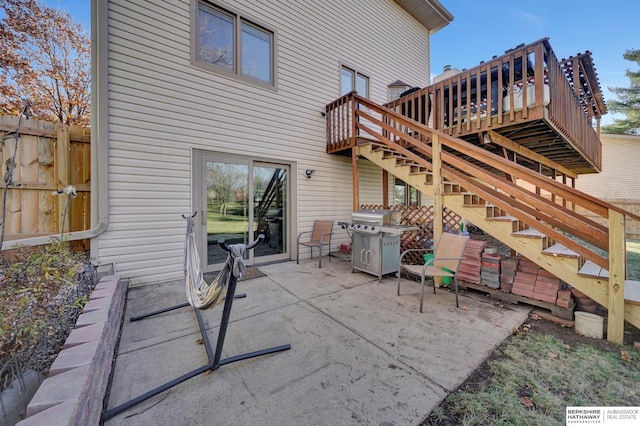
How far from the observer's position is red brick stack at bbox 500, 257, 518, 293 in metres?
3.25

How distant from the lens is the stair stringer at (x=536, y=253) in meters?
2.44

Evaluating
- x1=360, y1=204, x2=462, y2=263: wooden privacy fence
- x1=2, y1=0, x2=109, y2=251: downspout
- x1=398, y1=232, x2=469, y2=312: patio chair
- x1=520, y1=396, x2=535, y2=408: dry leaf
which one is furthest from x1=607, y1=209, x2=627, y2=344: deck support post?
x1=2, y1=0, x2=109, y2=251: downspout

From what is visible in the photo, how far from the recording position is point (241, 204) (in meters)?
4.78

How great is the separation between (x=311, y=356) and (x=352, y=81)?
22.5 ft

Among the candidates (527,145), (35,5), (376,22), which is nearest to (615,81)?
(527,145)

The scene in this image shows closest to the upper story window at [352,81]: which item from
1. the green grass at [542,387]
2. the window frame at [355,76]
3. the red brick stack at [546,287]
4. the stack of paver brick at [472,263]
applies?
the window frame at [355,76]

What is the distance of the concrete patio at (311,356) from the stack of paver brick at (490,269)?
0.30 meters

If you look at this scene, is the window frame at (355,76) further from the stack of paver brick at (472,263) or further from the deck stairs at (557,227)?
the stack of paver brick at (472,263)

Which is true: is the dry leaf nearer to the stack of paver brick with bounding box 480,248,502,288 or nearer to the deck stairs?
the deck stairs

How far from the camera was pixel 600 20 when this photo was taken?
8188 millimetres

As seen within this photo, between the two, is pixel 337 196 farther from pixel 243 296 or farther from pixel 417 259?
pixel 243 296

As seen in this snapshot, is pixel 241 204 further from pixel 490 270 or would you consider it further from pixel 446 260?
pixel 490 270

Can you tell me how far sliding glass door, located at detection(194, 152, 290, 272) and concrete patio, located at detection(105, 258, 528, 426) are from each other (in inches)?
50.3

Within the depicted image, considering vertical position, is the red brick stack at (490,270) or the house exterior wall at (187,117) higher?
the house exterior wall at (187,117)
